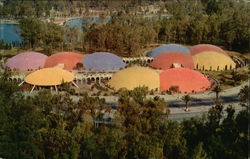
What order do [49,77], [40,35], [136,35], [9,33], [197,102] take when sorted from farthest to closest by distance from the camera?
[9,33], [40,35], [136,35], [49,77], [197,102]

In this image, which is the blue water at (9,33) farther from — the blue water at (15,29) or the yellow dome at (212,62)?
the yellow dome at (212,62)

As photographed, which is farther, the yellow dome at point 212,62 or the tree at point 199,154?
the yellow dome at point 212,62

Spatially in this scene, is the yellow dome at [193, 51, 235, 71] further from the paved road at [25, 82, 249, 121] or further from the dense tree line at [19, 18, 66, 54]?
the dense tree line at [19, 18, 66, 54]

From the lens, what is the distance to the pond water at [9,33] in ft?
275

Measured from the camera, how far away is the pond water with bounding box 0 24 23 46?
83.8 metres

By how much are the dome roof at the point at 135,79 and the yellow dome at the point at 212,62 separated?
11.5 m

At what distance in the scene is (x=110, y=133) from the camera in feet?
79.5

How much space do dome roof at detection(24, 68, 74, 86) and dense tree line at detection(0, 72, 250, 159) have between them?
11.2 meters

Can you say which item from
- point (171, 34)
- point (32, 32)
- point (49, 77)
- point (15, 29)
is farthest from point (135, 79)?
point (15, 29)

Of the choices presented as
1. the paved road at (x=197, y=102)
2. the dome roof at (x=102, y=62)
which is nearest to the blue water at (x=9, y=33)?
the dome roof at (x=102, y=62)

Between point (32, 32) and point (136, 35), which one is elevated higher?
point (32, 32)

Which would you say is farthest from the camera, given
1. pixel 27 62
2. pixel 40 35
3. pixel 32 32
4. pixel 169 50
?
pixel 32 32

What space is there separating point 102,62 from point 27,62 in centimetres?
1013

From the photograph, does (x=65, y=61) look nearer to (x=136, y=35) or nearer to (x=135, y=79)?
(x=135, y=79)
